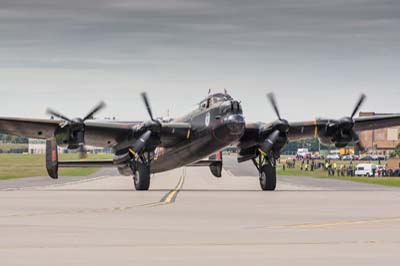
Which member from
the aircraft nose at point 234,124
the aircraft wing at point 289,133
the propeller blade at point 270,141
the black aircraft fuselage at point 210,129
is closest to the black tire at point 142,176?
the black aircraft fuselage at point 210,129

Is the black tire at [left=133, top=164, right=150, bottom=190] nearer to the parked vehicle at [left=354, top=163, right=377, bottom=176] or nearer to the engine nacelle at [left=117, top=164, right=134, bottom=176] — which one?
the engine nacelle at [left=117, top=164, right=134, bottom=176]

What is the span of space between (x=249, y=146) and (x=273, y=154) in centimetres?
192

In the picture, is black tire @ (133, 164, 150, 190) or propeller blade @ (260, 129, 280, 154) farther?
propeller blade @ (260, 129, 280, 154)

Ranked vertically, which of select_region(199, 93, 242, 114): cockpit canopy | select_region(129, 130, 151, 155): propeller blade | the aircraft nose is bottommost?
select_region(129, 130, 151, 155): propeller blade

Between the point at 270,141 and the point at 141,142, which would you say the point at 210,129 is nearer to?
the point at 270,141

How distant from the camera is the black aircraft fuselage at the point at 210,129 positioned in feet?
138

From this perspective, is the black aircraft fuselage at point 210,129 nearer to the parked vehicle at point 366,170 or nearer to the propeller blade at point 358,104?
the propeller blade at point 358,104

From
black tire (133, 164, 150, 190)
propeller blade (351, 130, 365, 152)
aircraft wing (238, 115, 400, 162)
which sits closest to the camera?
black tire (133, 164, 150, 190)

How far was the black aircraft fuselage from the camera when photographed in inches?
1661

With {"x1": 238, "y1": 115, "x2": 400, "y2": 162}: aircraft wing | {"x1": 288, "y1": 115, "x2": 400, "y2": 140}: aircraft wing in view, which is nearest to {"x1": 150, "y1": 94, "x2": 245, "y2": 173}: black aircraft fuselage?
{"x1": 238, "y1": 115, "x2": 400, "y2": 162}: aircraft wing

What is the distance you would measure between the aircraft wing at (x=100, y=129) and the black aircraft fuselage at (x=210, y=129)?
692 mm

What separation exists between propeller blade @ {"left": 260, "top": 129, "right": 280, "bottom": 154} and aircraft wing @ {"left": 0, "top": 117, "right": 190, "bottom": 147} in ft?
15.1
